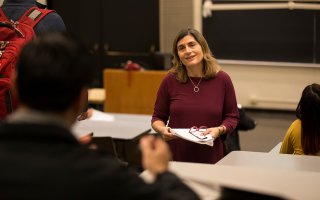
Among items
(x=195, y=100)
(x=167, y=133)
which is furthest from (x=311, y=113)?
(x=167, y=133)

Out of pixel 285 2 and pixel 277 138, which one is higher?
pixel 285 2

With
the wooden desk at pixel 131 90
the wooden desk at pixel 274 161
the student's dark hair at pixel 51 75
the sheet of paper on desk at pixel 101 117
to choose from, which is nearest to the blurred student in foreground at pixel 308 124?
the wooden desk at pixel 274 161

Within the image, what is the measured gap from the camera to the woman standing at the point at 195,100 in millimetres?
3604

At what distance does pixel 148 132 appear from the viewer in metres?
4.50

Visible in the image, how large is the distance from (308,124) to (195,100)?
695mm

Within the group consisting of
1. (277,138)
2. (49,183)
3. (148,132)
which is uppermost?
(49,183)

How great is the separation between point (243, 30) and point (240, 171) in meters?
6.01

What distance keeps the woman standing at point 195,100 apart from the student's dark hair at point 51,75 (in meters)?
2.19

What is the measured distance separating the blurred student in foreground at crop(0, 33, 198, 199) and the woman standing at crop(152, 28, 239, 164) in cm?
219

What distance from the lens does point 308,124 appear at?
3.48 metres

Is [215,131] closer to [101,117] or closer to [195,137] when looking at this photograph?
[195,137]

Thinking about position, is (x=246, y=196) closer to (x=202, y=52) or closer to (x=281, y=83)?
(x=202, y=52)

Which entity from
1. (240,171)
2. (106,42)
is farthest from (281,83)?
(240,171)

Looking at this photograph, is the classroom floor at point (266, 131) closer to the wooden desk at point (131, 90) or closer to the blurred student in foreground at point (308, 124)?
the wooden desk at point (131, 90)
